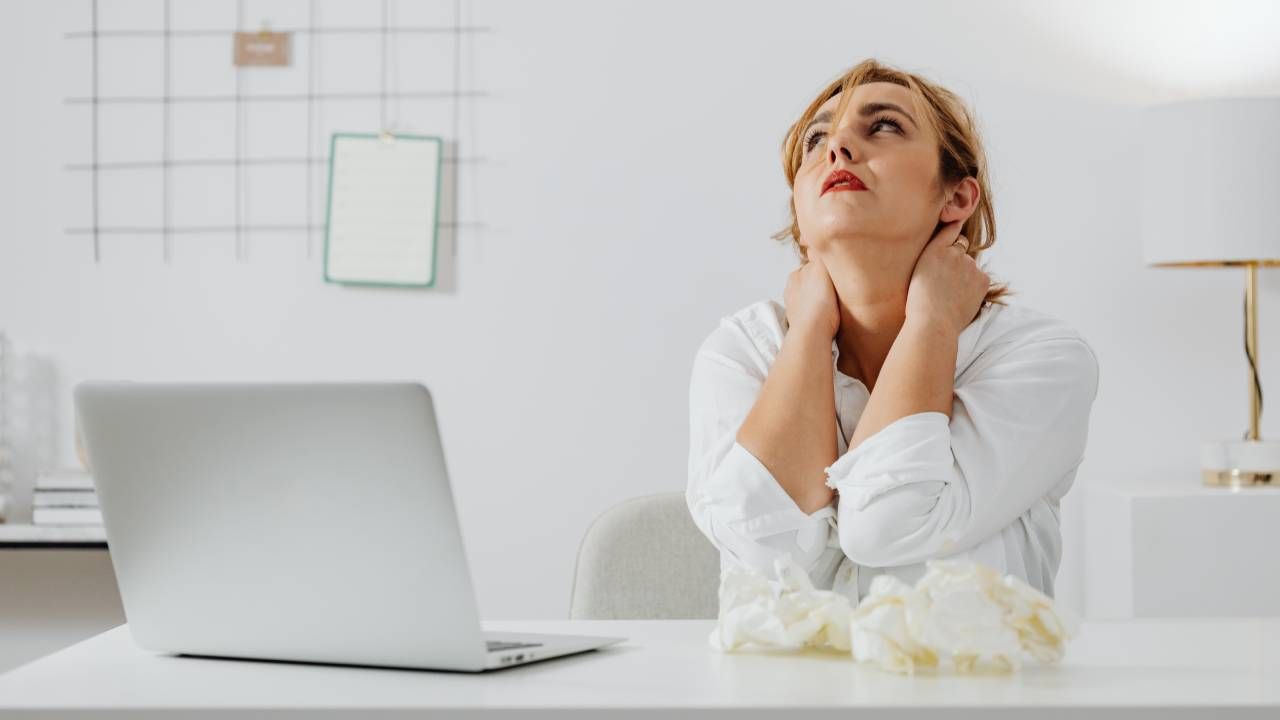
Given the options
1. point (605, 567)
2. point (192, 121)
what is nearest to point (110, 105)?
point (192, 121)

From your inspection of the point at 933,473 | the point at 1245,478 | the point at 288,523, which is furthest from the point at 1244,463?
the point at 288,523

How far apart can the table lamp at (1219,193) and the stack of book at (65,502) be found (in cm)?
200

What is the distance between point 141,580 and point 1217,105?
2003 mm

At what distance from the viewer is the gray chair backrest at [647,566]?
1677mm

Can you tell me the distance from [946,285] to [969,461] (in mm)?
277

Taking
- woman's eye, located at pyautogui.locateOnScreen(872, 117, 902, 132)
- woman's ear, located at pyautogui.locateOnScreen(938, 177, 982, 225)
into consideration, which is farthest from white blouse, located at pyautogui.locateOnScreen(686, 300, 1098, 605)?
woman's eye, located at pyautogui.locateOnScreen(872, 117, 902, 132)

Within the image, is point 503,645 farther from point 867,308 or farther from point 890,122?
point 890,122

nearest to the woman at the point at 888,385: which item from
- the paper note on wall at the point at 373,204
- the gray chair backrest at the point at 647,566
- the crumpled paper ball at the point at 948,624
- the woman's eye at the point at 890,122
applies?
the woman's eye at the point at 890,122

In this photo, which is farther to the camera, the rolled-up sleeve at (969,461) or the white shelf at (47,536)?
the white shelf at (47,536)

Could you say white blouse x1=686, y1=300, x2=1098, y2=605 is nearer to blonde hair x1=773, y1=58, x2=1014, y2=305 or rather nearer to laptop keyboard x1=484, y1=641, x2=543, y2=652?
blonde hair x1=773, y1=58, x2=1014, y2=305

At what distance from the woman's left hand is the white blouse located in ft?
0.10

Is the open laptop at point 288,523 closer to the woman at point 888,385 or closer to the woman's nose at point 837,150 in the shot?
the woman at point 888,385

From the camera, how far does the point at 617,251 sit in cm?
264

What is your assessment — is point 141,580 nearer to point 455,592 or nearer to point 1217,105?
point 455,592
